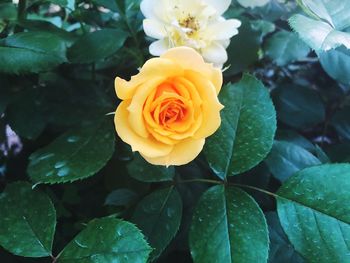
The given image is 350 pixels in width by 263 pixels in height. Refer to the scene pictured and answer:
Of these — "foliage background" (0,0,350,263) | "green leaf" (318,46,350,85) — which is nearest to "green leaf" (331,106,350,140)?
"foliage background" (0,0,350,263)

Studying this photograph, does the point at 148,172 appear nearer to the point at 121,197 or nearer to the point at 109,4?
the point at 121,197

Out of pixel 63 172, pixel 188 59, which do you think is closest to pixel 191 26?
pixel 188 59

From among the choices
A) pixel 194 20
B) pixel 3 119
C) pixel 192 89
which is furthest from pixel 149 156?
pixel 3 119

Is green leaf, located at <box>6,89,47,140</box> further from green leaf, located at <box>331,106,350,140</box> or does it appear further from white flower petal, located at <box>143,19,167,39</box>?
green leaf, located at <box>331,106,350,140</box>

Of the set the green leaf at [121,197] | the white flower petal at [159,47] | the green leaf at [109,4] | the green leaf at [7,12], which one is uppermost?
the white flower petal at [159,47]

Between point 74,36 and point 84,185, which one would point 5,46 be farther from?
point 84,185

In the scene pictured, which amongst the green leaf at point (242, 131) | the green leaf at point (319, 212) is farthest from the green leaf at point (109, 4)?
the green leaf at point (319, 212)

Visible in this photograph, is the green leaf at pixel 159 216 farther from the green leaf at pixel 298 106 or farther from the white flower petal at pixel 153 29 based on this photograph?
the green leaf at pixel 298 106
